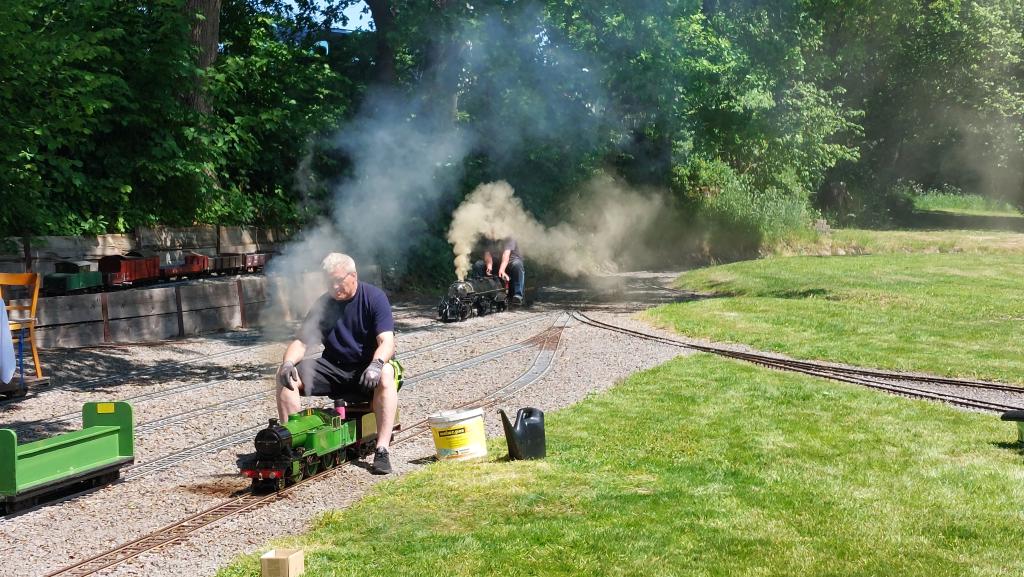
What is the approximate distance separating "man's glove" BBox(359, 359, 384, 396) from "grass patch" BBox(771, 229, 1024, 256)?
3006cm

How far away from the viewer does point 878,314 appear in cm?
1789

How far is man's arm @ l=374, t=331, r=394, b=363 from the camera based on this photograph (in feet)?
26.7

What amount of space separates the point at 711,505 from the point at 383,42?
68.9 ft

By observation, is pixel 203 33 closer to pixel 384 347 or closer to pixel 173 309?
pixel 173 309

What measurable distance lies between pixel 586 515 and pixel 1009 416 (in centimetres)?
392

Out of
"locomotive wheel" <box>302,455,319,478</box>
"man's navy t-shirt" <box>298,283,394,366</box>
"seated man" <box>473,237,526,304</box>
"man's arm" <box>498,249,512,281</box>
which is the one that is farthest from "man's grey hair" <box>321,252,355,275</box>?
"seated man" <box>473,237,526,304</box>

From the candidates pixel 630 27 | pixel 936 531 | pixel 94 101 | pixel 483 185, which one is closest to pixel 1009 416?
pixel 936 531

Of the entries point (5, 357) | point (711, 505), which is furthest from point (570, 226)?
point (711, 505)

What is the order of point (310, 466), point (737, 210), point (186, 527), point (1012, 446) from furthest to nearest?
point (737, 210) → point (1012, 446) → point (310, 466) → point (186, 527)

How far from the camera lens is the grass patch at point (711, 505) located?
554 centimetres

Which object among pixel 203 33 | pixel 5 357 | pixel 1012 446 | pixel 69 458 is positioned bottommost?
pixel 1012 446

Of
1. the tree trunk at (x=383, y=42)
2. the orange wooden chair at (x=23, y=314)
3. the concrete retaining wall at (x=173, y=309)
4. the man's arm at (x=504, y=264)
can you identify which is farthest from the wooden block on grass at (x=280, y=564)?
the tree trunk at (x=383, y=42)

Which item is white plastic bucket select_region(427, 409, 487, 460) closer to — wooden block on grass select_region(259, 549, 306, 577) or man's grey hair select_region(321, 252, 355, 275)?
man's grey hair select_region(321, 252, 355, 275)

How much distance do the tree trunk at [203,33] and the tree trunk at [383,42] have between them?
544 cm
